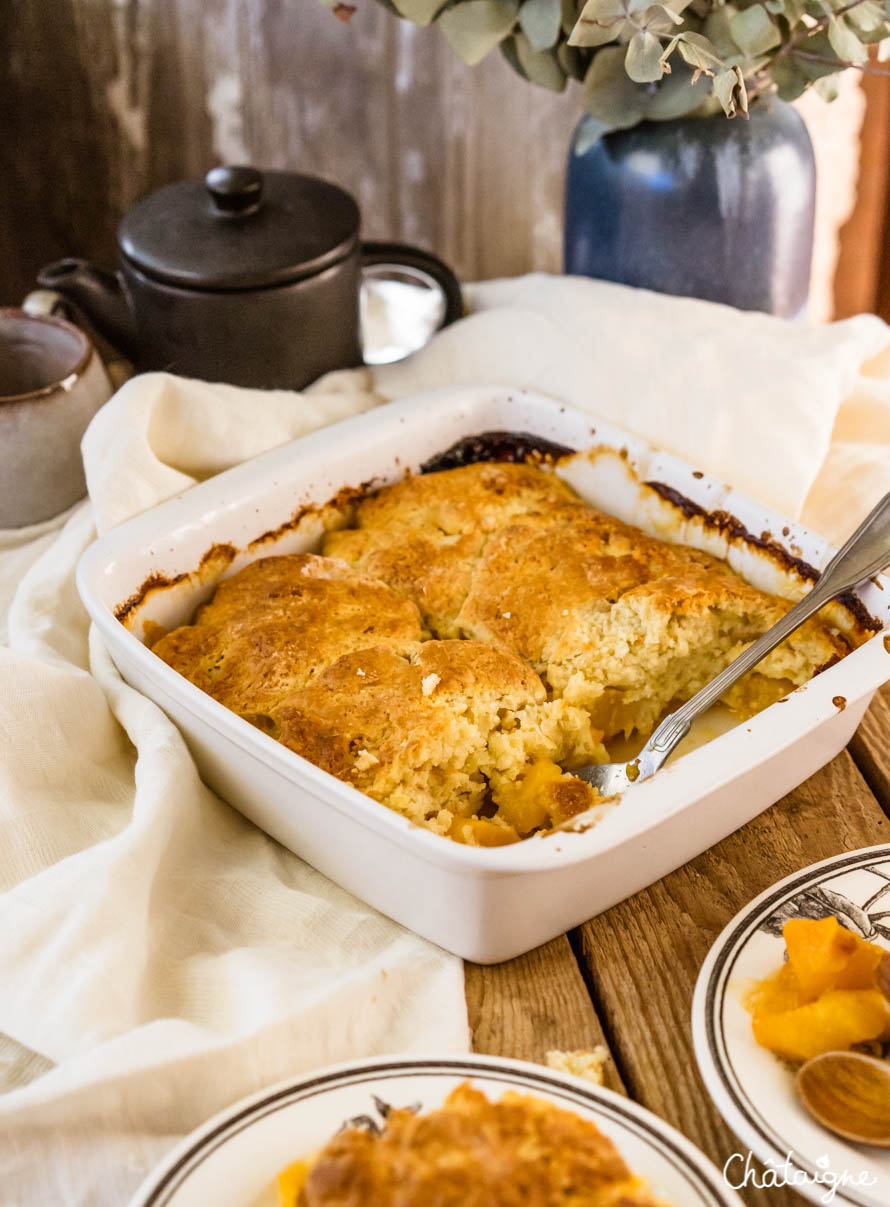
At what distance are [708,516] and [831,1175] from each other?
0.92 m

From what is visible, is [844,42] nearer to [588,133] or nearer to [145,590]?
[588,133]

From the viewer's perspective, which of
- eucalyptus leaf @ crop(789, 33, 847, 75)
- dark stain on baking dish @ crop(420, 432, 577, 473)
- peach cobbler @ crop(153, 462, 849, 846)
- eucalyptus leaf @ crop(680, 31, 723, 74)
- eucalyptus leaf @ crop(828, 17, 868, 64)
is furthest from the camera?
dark stain on baking dish @ crop(420, 432, 577, 473)

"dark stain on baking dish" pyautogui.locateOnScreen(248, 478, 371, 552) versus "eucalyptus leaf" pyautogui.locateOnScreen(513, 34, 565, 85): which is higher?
"eucalyptus leaf" pyautogui.locateOnScreen(513, 34, 565, 85)

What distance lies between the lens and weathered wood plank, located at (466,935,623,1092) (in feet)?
3.75

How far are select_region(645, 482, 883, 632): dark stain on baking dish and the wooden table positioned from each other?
21cm

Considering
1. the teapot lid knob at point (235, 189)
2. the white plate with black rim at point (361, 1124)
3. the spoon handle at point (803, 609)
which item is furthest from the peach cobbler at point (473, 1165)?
the teapot lid knob at point (235, 189)

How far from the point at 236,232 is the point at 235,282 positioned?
0.38 feet

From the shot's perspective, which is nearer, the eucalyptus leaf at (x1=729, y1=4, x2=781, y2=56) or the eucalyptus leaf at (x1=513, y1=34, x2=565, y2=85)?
the eucalyptus leaf at (x1=729, y1=4, x2=781, y2=56)

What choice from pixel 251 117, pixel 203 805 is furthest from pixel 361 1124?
pixel 251 117

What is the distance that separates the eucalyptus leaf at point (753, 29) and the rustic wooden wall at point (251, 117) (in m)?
0.78

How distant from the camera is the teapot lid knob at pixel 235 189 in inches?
71.6

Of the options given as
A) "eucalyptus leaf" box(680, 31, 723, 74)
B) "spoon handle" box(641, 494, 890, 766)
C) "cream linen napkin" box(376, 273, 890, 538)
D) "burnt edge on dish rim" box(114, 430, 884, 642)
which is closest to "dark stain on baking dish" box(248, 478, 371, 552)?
"burnt edge on dish rim" box(114, 430, 884, 642)

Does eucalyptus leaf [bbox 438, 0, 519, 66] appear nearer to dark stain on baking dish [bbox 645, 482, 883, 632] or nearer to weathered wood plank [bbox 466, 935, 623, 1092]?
dark stain on baking dish [bbox 645, 482, 883, 632]

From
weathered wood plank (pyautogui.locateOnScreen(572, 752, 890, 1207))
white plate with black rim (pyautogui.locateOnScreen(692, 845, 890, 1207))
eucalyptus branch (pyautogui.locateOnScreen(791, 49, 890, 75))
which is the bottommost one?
weathered wood plank (pyautogui.locateOnScreen(572, 752, 890, 1207))
